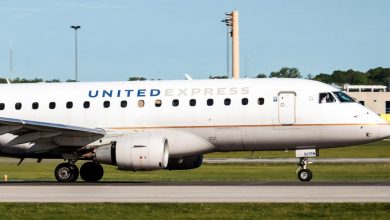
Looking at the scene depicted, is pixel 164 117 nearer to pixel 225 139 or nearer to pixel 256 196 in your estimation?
pixel 225 139

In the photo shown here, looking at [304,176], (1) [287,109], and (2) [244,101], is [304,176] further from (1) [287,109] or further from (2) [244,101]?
(2) [244,101]

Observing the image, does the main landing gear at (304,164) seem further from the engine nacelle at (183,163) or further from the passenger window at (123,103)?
the passenger window at (123,103)

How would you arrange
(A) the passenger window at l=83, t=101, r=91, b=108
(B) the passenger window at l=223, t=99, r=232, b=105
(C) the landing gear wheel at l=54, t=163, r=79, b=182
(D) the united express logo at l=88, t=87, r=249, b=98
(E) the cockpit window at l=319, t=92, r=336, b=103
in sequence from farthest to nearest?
(A) the passenger window at l=83, t=101, r=91, b=108, (C) the landing gear wheel at l=54, t=163, r=79, b=182, (D) the united express logo at l=88, t=87, r=249, b=98, (B) the passenger window at l=223, t=99, r=232, b=105, (E) the cockpit window at l=319, t=92, r=336, b=103

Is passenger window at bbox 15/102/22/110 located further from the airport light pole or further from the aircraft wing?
the airport light pole

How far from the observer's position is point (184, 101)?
36.1 m

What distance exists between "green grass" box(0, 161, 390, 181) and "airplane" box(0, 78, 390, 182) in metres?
5.74

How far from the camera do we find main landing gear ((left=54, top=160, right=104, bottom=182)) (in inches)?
1428

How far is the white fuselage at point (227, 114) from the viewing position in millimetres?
34906

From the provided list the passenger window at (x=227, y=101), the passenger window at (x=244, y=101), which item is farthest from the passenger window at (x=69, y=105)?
the passenger window at (x=244, y=101)

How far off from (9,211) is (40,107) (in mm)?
13954

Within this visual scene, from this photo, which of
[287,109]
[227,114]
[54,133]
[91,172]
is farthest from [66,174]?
[287,109]

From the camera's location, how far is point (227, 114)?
35562 millimetres

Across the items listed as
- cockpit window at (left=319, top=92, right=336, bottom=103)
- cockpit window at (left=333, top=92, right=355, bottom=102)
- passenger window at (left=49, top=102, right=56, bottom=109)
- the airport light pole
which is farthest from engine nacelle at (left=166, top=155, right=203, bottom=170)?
the airport light pole

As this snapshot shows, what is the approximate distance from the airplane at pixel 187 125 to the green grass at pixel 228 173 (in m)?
5.74
